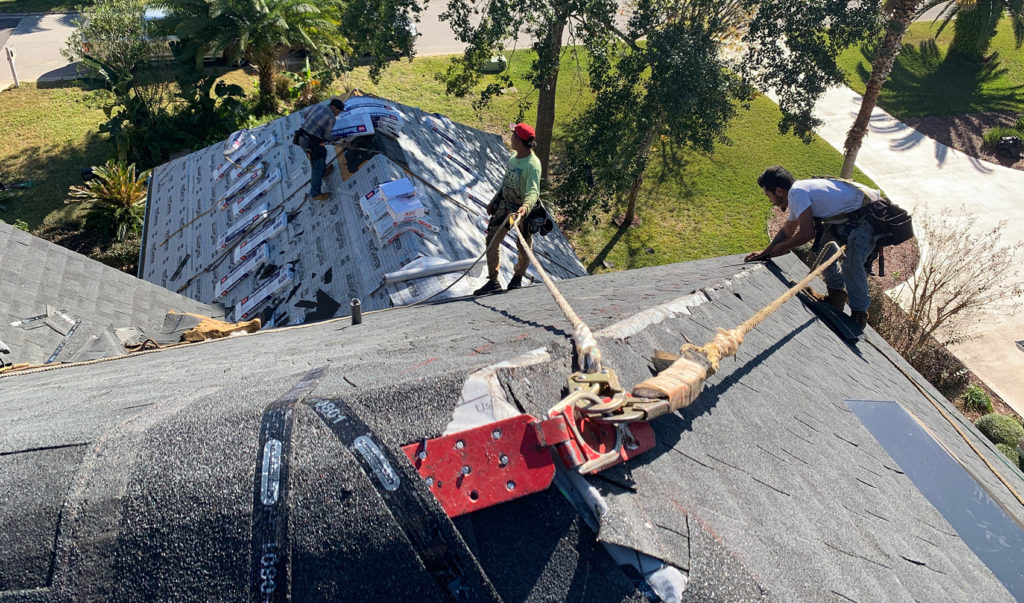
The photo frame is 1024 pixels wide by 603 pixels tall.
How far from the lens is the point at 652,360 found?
2746mm

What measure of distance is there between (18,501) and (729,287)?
4.38 m

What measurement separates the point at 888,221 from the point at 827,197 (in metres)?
0.56

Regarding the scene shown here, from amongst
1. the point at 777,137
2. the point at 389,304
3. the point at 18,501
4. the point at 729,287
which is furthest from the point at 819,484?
the point at 777,137

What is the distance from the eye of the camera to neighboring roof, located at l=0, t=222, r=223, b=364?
5648 mm

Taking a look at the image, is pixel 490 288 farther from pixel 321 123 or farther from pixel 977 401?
pixel 977 401

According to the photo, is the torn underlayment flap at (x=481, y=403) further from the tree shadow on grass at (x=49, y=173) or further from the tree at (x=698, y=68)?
the tree shadow on grass at (x=49, y=173)

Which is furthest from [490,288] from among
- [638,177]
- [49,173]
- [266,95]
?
[49,173]

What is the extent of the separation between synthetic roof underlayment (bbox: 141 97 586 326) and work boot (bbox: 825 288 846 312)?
3797 mm

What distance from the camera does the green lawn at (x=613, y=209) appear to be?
1644cm

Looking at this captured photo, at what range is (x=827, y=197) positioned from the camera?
551 cm

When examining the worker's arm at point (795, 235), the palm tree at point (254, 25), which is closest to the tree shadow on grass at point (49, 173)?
the palm tree at point (254, 25)

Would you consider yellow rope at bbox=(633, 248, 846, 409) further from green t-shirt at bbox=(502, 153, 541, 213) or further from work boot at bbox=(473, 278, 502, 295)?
work boot at bbox=(473, 278, 502, 295)

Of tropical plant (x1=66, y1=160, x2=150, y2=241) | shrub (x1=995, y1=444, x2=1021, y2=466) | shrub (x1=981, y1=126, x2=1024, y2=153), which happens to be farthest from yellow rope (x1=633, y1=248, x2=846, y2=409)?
shrub (x1=981, y1=126, x2=1024, y2=153)

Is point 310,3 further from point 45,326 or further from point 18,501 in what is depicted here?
point 18,501
